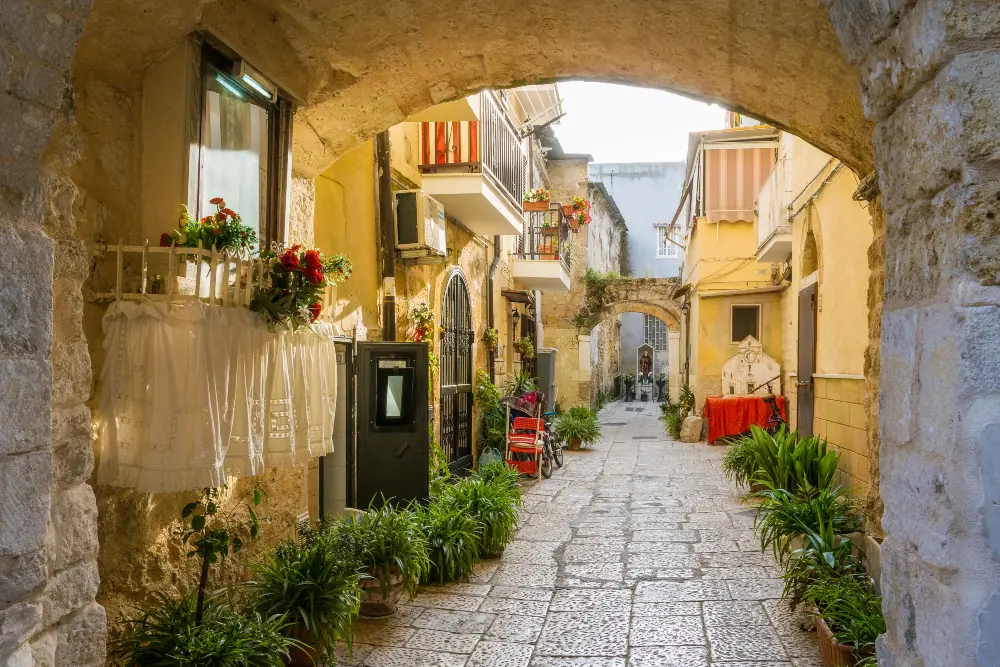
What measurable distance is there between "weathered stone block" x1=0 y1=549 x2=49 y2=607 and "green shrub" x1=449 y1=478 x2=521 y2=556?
14.1ft

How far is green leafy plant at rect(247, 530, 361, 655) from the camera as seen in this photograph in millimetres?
3918

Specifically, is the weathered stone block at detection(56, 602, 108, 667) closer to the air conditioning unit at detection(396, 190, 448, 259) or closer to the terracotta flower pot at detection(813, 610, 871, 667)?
the terracotta flower pot at detection(813, 610, 871, 667)

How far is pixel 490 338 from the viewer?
11.2m

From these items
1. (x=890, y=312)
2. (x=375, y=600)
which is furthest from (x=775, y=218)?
(x=890, y=312)

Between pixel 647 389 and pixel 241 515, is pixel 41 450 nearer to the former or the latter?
pixel 241 515

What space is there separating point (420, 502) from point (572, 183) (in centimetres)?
1581

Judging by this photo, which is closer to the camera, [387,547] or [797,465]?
[387,547]

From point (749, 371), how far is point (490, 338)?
5497 mm

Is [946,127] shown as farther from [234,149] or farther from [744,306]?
[744,306]

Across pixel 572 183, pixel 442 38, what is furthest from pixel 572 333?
pixel 442 38

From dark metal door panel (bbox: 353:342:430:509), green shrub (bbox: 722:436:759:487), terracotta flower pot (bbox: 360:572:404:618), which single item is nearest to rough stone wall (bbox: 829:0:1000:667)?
terracotta flower pot (bbox: 360:572:404:618)

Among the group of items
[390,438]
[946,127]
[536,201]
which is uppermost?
[536,201]

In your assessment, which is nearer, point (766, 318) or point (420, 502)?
point (420, 502)

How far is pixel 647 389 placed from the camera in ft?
104
